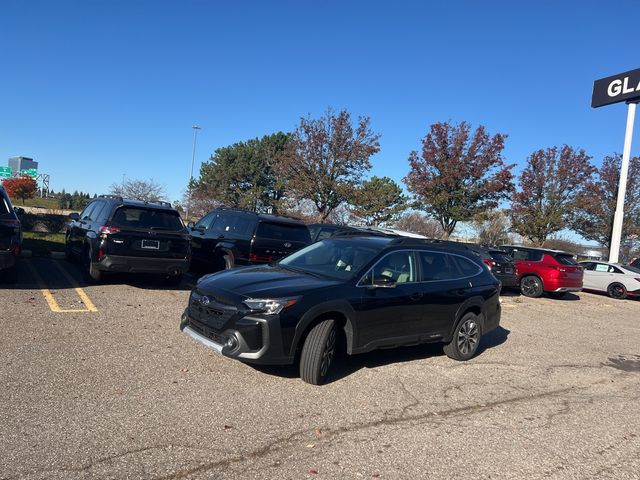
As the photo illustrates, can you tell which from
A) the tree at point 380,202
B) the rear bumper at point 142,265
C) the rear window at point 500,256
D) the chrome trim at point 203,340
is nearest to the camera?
the chrome trim at point 203,340

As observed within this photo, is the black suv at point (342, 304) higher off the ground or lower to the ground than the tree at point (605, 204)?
lower

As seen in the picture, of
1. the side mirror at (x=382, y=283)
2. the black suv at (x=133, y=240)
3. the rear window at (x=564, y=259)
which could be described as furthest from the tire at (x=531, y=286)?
the side mirror at (x=382, y=283)

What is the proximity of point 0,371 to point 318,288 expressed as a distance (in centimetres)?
312

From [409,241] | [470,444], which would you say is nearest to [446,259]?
[409,241]

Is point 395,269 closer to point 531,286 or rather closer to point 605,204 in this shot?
point 531,286

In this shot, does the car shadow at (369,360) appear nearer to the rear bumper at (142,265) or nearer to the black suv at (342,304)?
the black suv at (342,304)

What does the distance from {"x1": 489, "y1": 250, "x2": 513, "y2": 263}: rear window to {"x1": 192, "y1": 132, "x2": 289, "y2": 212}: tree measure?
3262cm

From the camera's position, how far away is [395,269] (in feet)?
19.9

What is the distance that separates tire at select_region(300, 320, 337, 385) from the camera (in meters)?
5.07

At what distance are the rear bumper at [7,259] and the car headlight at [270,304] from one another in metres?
5.06

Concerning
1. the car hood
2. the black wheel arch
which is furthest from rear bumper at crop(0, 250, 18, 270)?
the black wheel arch

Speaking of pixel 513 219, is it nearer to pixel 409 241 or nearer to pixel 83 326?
pixel 409 241

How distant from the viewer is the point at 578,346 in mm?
8602

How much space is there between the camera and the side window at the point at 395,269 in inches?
225
